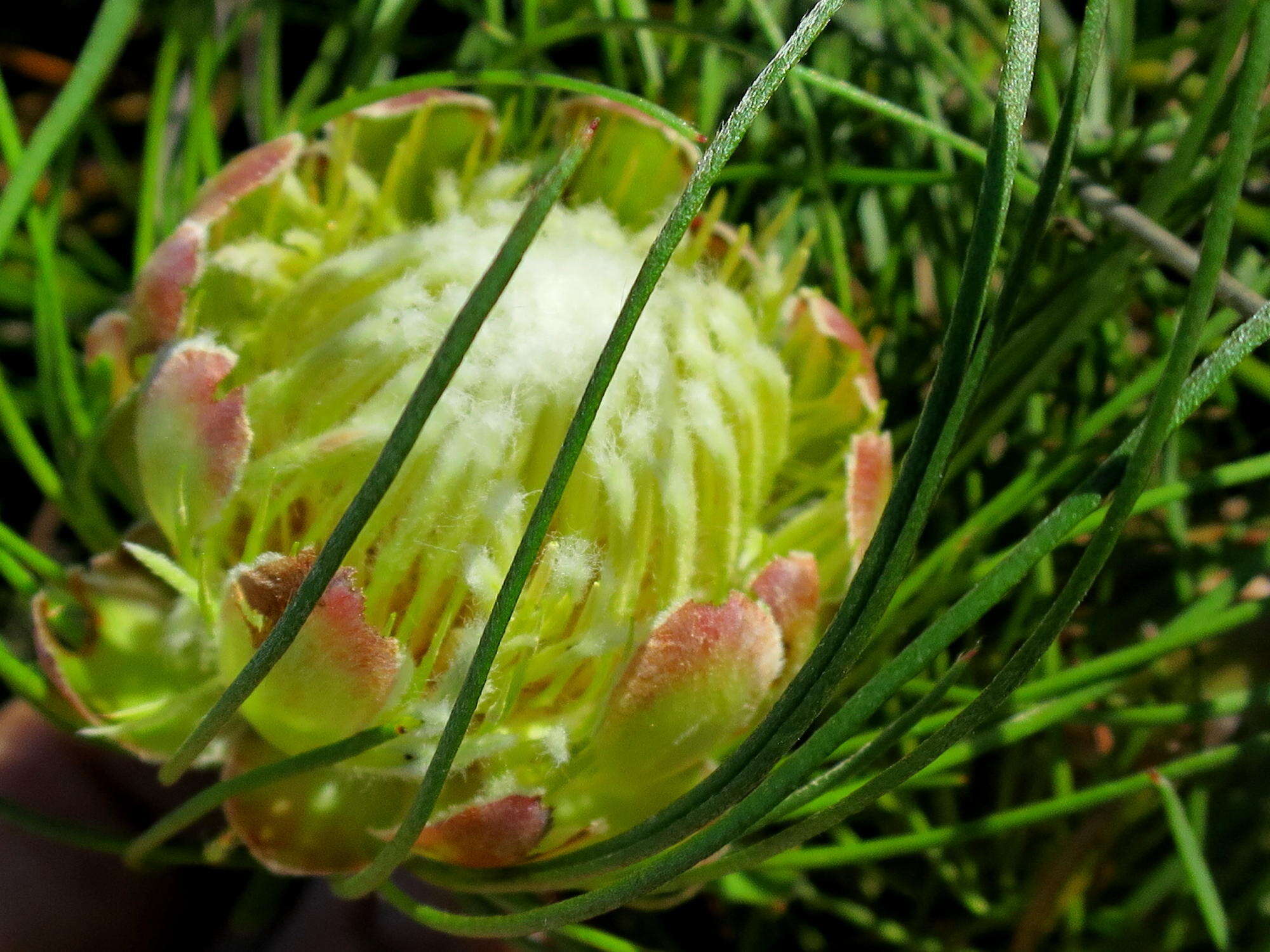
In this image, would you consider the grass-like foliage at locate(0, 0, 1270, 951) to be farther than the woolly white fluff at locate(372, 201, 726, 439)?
No

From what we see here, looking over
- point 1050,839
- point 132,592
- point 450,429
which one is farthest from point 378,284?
point 1050,839

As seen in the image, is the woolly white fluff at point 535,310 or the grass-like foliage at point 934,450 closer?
the grass-like foliage at point 934,450

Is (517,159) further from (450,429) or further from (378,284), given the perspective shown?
(450,429)

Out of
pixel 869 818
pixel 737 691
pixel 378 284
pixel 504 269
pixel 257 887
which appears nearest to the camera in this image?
pixel 504 269

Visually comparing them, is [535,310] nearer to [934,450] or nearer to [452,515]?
[452,515]
